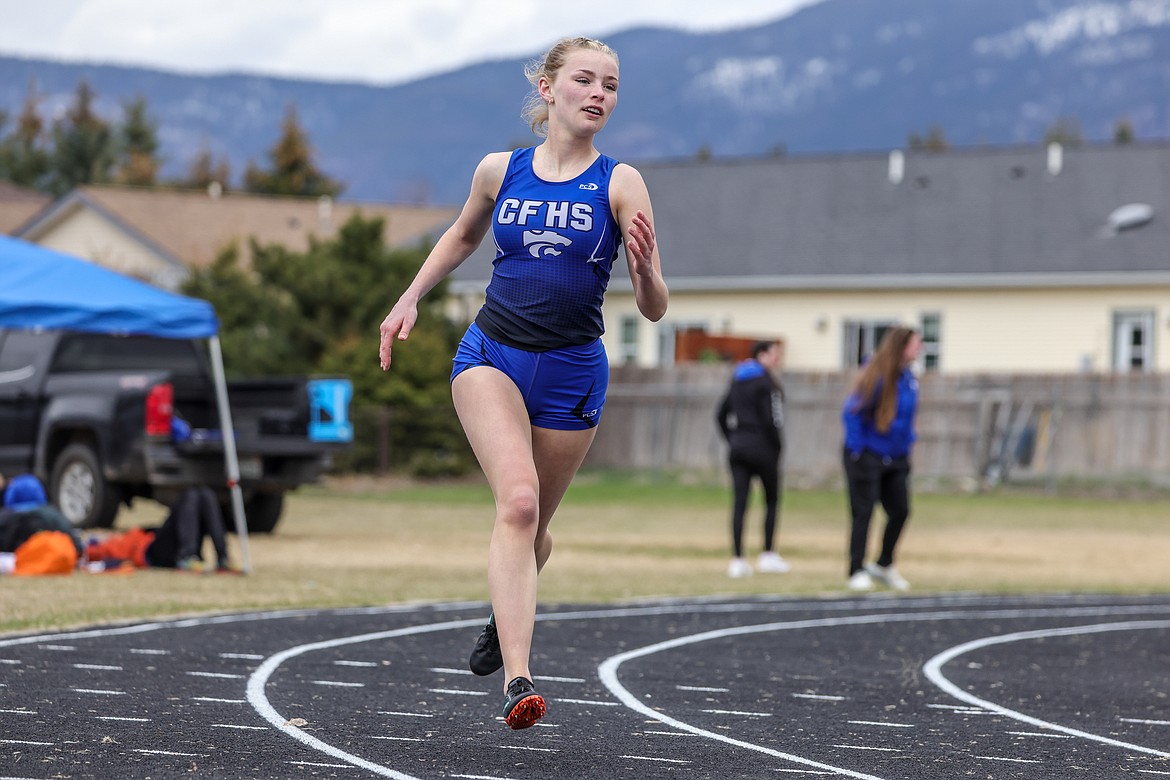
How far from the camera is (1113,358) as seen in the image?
3550 centimetres

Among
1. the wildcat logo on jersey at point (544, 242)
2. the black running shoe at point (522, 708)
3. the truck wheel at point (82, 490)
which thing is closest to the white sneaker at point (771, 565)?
the truck wheel at point (82, 490)

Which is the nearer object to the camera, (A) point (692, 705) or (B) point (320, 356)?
(A) point (692, 705)

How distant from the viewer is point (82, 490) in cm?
1784

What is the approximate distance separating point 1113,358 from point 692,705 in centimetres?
2949

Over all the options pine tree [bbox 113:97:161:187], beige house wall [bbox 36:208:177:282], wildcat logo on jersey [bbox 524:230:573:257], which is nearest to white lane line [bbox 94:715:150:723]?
wildcat logo on jersey [bbox 524:230:573:257]

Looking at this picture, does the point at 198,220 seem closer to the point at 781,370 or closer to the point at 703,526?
the point at 781,370

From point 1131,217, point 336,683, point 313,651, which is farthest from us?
point 1131,217

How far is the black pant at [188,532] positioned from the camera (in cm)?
1400

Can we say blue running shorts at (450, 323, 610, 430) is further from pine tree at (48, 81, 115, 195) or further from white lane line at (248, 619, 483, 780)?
pine tree at (48, 81, 115, 195)

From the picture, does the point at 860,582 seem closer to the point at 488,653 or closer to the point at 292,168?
the point at 488,653

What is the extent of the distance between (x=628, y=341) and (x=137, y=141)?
42.9 metres

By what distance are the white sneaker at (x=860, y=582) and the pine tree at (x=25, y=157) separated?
6265 cm

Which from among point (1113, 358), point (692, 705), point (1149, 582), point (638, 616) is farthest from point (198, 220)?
point (692, 705)

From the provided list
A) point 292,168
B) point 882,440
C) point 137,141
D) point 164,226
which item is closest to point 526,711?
point 882,440
